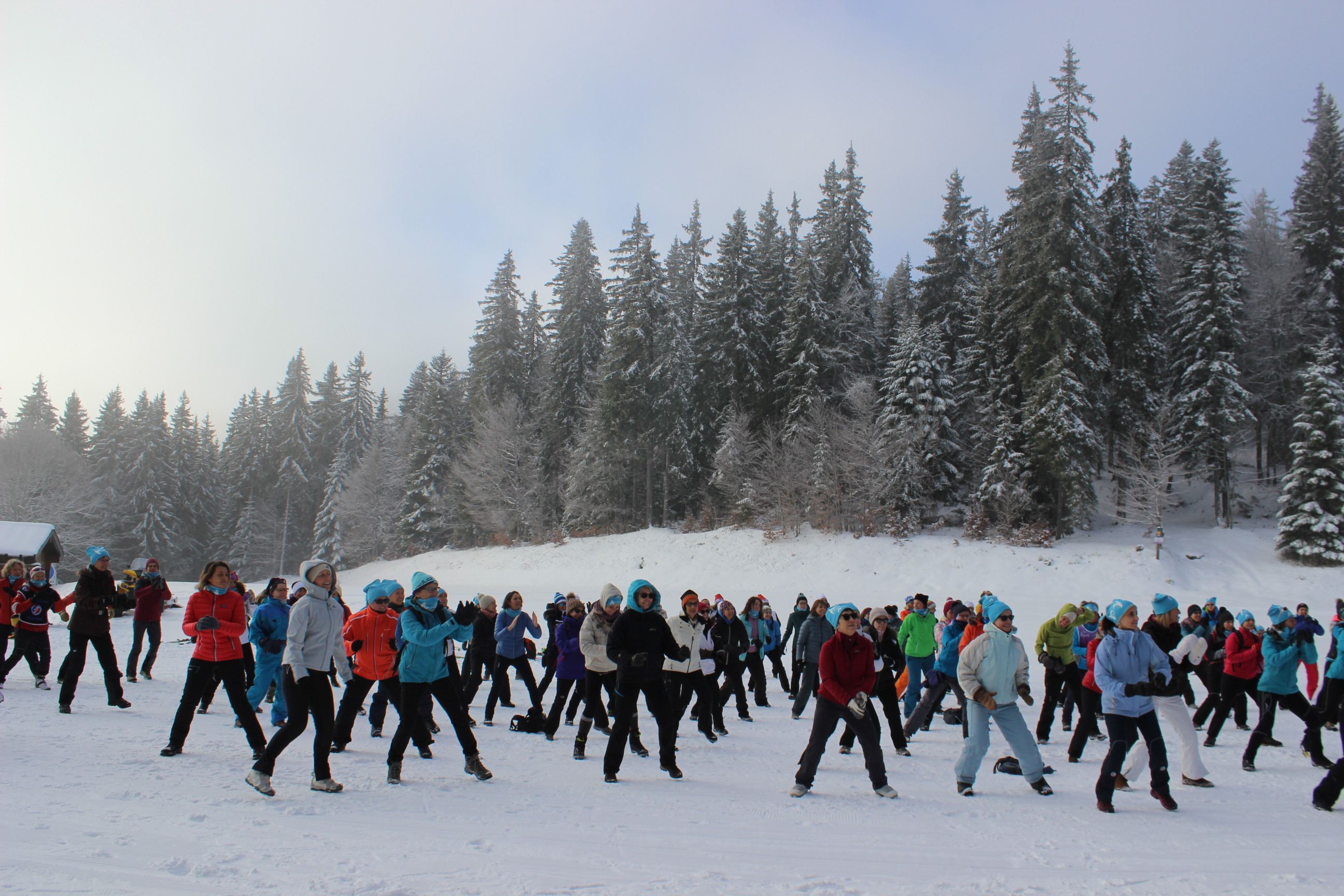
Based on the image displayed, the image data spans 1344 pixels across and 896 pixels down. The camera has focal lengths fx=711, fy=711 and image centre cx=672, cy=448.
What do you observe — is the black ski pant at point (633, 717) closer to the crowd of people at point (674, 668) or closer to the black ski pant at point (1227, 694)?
the crowd of people at point (674, 668)

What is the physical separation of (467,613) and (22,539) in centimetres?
3232

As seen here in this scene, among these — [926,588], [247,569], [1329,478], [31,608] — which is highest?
[1329,478]

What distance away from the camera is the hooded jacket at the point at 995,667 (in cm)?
650

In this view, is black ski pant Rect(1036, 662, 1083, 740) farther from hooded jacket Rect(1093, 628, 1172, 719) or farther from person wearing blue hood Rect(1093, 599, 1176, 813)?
hooded jacket Rect(1093, 628, 1172, 719)

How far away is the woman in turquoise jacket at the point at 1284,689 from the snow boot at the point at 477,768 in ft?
26.4

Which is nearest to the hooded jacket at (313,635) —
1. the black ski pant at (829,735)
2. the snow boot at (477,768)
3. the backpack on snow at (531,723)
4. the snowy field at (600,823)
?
the snowy field at (600,823)

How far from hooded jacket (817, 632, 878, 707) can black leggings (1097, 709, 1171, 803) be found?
2.01 metres

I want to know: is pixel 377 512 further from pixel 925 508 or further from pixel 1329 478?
pixel 1329 478

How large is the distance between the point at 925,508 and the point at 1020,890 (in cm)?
2788

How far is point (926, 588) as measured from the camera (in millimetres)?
24766

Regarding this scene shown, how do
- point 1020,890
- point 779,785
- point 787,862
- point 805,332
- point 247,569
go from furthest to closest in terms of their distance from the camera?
point 247,569 → point 805,332 → point 779,785 → point 787,862 → point 1020,890

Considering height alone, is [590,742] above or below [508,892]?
below

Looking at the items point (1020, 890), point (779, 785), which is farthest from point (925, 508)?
point (1020, 890)

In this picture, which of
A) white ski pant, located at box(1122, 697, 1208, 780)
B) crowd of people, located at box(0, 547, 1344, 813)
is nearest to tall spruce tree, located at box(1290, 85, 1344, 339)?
crowd of people, located at box(0, 547, 1344, 813)
